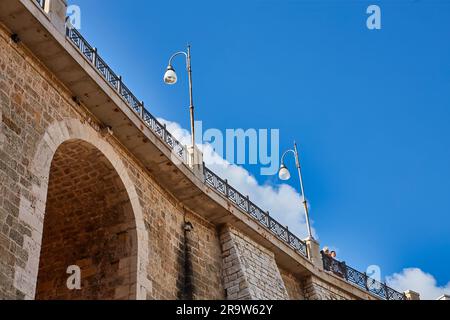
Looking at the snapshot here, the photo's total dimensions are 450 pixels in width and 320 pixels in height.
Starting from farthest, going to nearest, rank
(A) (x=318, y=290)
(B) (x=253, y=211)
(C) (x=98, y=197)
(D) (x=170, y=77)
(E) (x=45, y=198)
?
(A) (x=318, y=290) < (B) (x=253, y=211) < (D) (x=170, y=77) < (C) (x=98, y=197) < (E) (x=45, y=198)

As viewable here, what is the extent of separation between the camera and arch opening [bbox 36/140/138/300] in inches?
535

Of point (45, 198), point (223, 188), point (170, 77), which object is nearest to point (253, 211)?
point (223, 188)

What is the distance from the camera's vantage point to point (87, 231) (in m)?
14.6

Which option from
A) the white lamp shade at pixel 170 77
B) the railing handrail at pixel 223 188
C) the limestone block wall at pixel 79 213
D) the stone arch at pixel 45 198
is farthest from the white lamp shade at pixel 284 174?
the stone arch at pixel 45 198

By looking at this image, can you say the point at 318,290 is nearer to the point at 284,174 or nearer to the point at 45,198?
the point at 284,174

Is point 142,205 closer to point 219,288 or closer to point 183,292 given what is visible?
point 183,292

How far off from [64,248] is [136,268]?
7.22 feet

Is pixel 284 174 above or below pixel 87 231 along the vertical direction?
above

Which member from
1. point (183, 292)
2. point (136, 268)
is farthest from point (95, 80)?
point (183, 292)

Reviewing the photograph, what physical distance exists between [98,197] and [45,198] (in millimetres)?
2894

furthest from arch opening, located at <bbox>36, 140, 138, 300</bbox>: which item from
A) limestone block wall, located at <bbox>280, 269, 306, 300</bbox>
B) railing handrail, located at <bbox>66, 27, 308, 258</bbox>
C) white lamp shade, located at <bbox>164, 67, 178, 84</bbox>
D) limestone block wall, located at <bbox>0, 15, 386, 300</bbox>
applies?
limestone block wall, located at <bbox>280, 269, 306, 300</bbox>

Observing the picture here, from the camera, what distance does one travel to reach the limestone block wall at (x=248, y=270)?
639 inches

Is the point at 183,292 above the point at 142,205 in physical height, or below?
below
